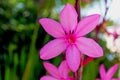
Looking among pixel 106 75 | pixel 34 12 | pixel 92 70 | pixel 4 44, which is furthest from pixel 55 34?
pixel 34 12

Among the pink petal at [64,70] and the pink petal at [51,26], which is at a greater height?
the pink petal at [51,26]

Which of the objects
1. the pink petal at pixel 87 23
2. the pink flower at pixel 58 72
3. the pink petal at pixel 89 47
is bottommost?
the pink flower at pixel 58 72

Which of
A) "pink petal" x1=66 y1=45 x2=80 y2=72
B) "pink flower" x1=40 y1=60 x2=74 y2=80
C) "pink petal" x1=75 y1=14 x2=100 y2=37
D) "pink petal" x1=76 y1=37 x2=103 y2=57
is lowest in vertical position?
"pink flower" x1=40 y1=60 x2=74 y2=80

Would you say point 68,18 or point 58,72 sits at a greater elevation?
point 68,18

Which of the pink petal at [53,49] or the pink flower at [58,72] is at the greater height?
the pink petal at [53,49]

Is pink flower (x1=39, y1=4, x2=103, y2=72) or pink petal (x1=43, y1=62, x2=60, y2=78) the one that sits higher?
pink flower (x1=39, y1=4, x2=103, y2=72)
